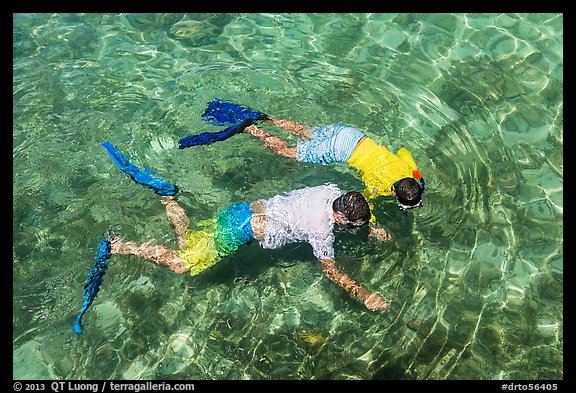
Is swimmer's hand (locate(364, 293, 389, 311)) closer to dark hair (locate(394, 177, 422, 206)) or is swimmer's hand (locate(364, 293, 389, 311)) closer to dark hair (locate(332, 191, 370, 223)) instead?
dark hair (locate(332, 191, 370, 223))

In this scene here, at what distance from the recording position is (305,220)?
5730mm

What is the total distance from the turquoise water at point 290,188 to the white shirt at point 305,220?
0.54 meters

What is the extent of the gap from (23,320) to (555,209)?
656 cm

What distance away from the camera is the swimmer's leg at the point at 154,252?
5.95m

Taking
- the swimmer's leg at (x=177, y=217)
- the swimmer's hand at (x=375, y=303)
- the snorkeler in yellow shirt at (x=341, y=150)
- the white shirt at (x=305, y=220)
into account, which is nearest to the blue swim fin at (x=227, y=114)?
the snorkeler in yellow shirt at (x=341, y=150)

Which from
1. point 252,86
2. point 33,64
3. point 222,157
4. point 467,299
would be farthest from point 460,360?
point 33,64

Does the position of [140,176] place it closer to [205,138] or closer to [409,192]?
[205,138]

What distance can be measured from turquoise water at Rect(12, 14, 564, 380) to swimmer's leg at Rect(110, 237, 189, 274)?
7.7 inches

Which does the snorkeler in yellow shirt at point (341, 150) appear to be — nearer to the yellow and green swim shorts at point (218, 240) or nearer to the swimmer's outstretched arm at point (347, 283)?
the swimmer's outstretched arm at point (347, 283)

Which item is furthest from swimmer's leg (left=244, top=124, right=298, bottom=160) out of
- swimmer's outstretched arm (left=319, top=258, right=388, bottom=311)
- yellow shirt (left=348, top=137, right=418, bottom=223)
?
swimmer's outstretched arm (left=319, top=258, right=388, bottom=311)

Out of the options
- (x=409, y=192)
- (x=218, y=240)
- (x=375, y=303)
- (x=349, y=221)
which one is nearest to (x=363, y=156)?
(x=409, y=192)

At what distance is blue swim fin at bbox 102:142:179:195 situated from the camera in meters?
6.41

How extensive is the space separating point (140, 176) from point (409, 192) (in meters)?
3.20
